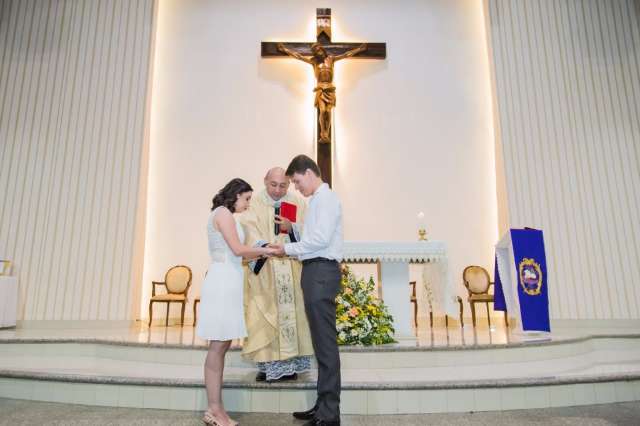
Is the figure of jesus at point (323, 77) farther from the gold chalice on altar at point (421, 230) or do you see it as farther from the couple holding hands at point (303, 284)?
the couple holding hands at point (303, 284)

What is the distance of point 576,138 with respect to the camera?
6.57 metres

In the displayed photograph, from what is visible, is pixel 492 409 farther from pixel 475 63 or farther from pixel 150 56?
pixel 150 56

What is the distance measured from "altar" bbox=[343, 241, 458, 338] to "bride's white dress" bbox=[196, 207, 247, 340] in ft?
5.80

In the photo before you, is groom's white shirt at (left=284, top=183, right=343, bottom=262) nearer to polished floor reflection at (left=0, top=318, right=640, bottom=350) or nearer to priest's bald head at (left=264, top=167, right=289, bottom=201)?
priest's bald head at (left=264, top=167, right=289, bottom=201)

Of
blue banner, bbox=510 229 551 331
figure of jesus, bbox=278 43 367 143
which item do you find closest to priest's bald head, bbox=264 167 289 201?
blue banner, bbox=510 229 551 331

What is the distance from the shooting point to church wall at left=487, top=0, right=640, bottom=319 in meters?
6.19

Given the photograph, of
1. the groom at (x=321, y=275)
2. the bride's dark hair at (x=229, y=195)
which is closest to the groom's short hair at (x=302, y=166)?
the groom at (x=321, y=275)

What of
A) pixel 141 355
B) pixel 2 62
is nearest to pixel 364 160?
pixel 141 355

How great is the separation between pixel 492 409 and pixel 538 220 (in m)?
4.05

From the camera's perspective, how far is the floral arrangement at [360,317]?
3.73 meters

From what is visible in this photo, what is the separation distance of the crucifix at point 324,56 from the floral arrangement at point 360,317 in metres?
2.78

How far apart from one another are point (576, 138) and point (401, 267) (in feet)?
12.9

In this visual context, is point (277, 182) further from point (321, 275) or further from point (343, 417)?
point (343, 417)

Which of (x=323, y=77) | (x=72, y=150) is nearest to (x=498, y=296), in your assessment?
(x=323, y=77)
